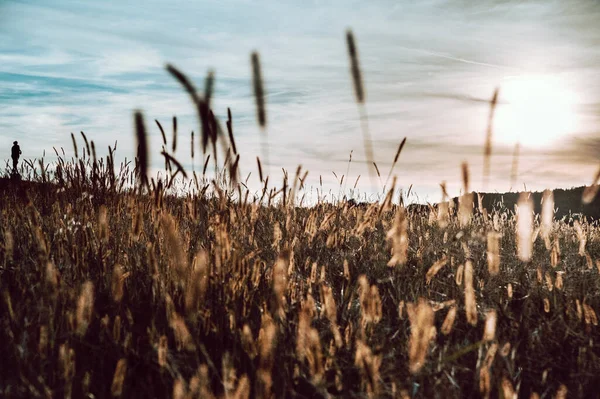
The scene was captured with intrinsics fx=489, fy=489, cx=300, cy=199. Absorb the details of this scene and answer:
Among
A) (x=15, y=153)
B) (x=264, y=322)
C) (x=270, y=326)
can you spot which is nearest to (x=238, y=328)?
(x=264, y=322)

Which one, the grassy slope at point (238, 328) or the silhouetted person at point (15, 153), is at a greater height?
the silhouetted person at point (15, 153)

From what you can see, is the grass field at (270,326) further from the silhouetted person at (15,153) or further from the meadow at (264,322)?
the silhouetted person at (15,153)

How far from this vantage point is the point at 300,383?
1.44 m

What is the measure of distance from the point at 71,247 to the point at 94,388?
1060 millimetres

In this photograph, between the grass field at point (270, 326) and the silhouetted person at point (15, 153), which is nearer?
the grass field at point (270, 326)

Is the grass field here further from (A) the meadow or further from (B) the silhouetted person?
(B) the silhouetted person

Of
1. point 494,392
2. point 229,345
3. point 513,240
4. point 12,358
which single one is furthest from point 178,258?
point 513,240

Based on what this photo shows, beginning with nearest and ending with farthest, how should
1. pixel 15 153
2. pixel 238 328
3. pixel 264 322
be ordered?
1. pixel 264 322
2. pixel 238 328
3. pixel 15 153

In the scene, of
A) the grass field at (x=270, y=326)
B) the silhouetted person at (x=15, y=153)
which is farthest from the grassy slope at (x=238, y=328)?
the silhouetted person at (x=15, y=153)

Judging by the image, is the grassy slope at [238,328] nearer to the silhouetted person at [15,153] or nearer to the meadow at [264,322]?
the meadow at [264,322]

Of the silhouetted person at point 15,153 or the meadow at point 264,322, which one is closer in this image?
the meadow at point 264,322

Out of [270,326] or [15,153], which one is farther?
[15,153]

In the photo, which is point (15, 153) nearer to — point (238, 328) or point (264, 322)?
point (238, 328)

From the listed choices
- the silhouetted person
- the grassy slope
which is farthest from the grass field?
the silhouetted person
